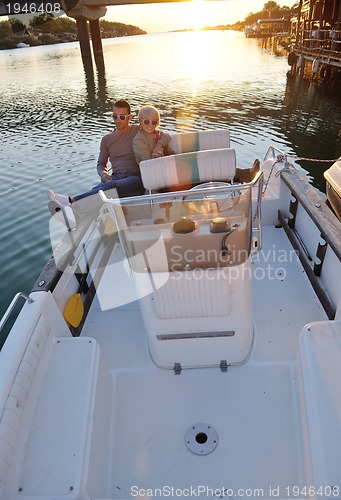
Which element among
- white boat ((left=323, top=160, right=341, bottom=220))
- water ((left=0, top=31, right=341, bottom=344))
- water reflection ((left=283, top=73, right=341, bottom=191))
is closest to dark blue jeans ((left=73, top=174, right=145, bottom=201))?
water ((left=0, top=31, right=341, bottom=344))

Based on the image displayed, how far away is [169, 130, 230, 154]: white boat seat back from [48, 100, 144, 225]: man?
0.59 metres

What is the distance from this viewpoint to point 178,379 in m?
2.90

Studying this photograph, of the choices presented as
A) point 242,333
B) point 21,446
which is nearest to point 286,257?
point 242,333

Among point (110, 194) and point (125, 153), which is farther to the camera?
point (125, 153)

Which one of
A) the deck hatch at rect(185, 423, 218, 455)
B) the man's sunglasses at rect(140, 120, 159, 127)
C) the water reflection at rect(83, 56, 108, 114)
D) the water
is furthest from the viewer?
the water reflection at rect(83, 56, 108, 114)

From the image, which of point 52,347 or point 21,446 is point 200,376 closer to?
point 52,347

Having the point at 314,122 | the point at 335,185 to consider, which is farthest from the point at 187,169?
the point at 314,122

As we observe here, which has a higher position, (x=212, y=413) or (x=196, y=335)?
(x=196, y=335)

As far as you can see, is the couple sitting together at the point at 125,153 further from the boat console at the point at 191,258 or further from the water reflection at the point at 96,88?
the water reflection at the point at 96,88

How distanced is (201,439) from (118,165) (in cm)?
363

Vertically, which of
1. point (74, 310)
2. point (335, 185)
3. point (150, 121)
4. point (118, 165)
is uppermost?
point (150, 121)

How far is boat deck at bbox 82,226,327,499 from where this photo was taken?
2.29 metres

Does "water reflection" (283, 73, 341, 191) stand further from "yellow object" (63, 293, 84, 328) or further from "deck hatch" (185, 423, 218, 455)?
"deck hatch" (185, 423, 218, 455)

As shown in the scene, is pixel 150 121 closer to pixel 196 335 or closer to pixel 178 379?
pixel 196 335
